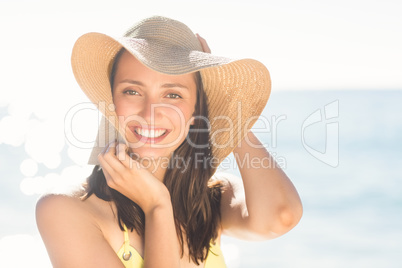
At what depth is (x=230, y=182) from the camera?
9.84 ft

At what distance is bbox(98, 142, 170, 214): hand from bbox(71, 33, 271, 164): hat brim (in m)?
0.26

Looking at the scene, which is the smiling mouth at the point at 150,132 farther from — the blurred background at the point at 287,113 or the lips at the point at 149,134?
the blurred background at the point at 287,113

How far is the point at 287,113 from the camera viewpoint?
17.2 metres

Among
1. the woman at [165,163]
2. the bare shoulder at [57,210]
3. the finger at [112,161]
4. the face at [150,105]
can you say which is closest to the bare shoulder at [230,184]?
the woman at [165,163]

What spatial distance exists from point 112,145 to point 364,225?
7990mm

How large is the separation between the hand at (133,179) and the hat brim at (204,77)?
0.85 ft

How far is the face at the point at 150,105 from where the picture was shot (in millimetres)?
2451

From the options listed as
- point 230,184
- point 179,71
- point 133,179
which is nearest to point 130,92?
point 179,71

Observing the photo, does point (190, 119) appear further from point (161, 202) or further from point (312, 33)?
point (312, 33)

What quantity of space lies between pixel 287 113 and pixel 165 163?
14829 millimetres

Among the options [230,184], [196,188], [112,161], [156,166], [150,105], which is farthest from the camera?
[230,184]

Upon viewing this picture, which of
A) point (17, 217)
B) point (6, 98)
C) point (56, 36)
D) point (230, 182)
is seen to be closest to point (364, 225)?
point (17, 217)

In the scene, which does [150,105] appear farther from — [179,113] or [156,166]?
[156,166]

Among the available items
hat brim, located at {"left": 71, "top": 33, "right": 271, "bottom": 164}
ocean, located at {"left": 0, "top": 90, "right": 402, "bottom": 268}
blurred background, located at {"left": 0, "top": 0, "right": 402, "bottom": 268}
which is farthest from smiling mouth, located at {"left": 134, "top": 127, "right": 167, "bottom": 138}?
ocean, located at {"left": 0, "top": 90, "right": 402, "bottom": 268}
